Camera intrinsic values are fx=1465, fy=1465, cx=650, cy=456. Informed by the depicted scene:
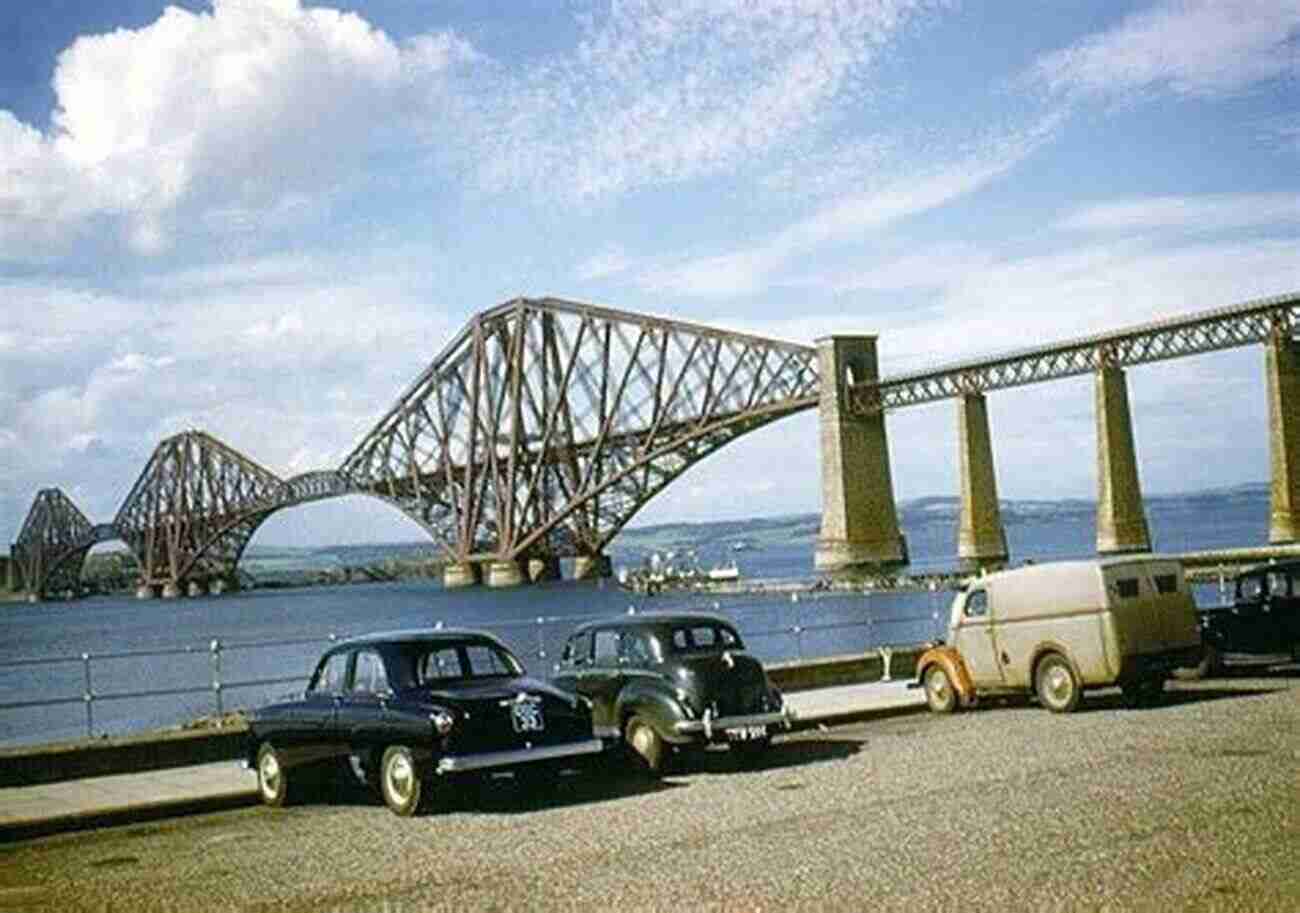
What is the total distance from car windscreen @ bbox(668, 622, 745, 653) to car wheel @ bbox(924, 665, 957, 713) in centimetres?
425

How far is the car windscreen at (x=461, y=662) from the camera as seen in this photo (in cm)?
1348

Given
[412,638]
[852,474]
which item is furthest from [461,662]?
[852,474]

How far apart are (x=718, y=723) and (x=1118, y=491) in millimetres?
61465

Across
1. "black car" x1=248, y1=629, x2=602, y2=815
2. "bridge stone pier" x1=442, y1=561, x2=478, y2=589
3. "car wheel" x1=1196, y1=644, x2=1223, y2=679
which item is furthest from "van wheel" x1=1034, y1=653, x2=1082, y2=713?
"bridge stone pier" x1=442, y1=561, x2=478, y2=589

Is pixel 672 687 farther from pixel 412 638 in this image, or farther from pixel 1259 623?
pixel 1259 623

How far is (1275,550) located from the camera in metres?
56.0

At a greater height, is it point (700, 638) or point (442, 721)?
point (700, 638)

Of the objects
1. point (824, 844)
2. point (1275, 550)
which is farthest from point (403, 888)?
point (1275, 550)

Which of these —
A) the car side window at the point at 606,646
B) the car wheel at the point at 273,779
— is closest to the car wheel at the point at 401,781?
the car wheel at the point at 273,779

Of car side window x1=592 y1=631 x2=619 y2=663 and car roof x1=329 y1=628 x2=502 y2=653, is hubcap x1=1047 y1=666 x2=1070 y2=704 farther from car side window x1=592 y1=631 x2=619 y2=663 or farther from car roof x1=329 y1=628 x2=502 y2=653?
car roof x1=329 y1=628 x2=502 y2=653

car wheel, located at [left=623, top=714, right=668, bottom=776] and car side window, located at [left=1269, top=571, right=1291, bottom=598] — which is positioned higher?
car side window, located at [left=1269, top=571, right=1291, bottom=598]

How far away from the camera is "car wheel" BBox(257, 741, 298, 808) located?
13914 mm

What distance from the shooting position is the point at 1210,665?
70.2 ft

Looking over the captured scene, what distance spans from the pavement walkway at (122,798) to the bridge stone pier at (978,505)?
68355 millimetres
